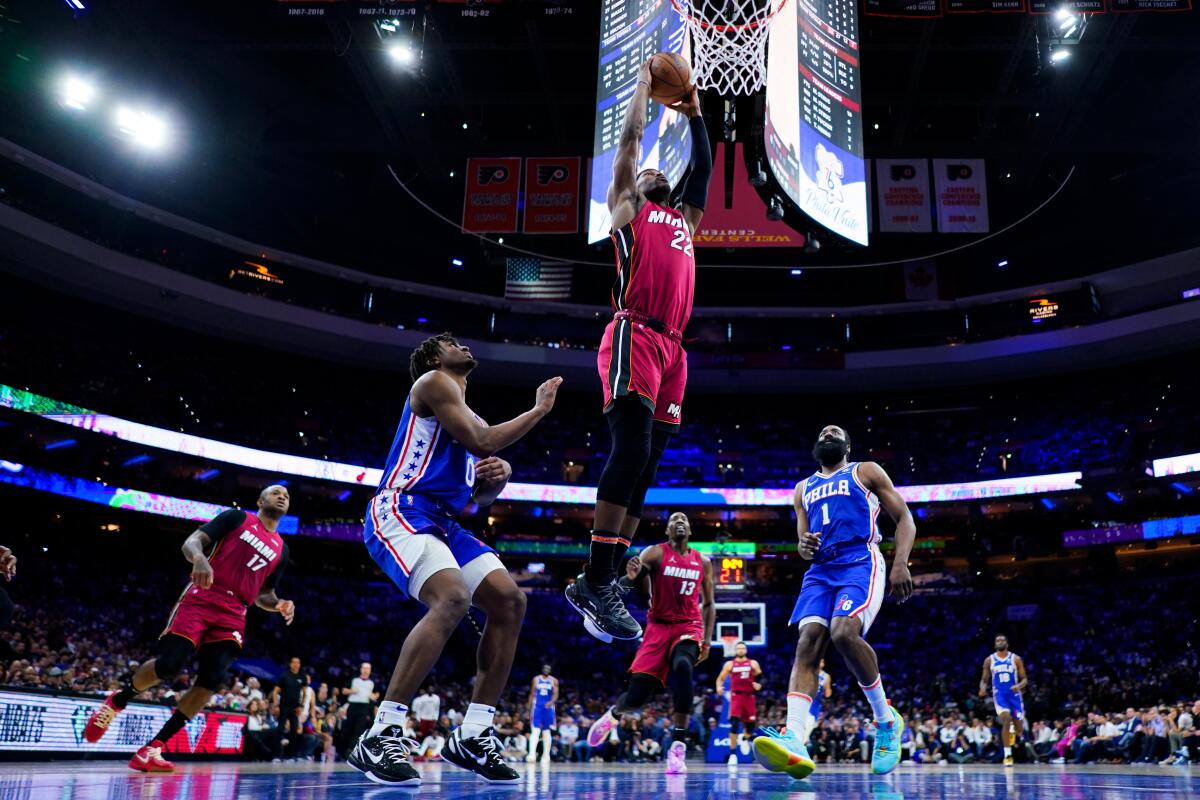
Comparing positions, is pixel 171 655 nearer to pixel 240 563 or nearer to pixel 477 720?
pixel 240 563

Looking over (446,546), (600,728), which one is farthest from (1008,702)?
(446,546)

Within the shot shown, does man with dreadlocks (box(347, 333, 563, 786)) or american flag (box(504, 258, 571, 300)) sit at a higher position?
american flag (box(504, 258, 571, 300))

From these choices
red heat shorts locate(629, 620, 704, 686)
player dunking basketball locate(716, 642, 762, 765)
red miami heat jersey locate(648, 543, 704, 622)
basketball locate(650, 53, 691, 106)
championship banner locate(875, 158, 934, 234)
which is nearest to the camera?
basketball locate(650, 53, 691, 106)

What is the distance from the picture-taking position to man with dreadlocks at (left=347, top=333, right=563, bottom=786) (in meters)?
4.35

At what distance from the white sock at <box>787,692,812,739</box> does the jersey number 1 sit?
10.2ft

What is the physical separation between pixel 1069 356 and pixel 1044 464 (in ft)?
13.1

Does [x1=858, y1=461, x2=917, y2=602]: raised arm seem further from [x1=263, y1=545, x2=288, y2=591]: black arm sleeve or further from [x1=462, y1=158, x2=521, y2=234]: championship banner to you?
[x1=462, y1=158, x2=521, y2=234]: championship banner

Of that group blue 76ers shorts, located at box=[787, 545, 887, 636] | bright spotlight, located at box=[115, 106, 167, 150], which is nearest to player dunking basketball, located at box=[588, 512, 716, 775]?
blue 76ers shorts, located at box=[787, 545, 887, 636]

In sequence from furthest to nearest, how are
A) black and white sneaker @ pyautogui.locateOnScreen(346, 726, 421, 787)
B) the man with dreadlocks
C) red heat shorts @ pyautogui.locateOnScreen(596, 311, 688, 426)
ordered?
red heat shorts @ pyautogui.locateOnScreen(596, 311, 688, 426) < the man with dreadlocks < black and white sneaker @ pyautogui.locateOnScreen(346, 726, 421, 787)

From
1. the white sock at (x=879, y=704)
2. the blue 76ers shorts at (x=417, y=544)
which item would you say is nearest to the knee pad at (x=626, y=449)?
the blue 76ers shorts at (x=417, y=544)

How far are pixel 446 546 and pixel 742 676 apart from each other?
11.1m

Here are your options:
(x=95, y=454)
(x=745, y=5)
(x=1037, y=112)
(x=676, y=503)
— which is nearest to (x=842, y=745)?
(x=676, y=503)

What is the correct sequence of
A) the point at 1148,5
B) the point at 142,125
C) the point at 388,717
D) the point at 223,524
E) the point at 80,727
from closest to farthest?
the point at 388,717, the point at 223,524, the point at 80,727, the point at 1148,5, the point at 142,125

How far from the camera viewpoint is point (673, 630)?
381 inches
